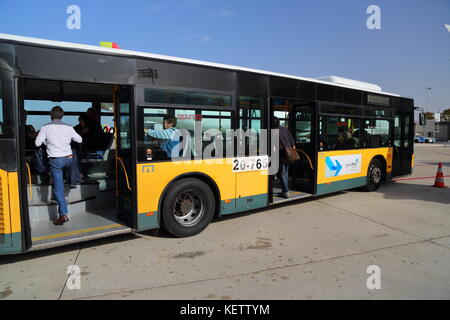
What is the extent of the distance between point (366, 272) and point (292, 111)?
15.3ft

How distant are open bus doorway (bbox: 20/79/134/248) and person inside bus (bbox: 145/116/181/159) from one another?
0.41 metres

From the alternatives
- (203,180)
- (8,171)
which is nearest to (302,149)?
(203,180)

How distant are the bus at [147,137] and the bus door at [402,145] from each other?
2621 millimetres

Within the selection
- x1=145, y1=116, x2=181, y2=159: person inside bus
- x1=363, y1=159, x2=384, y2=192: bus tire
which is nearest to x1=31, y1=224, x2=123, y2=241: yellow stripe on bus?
x1=145, y1=116, x2=181, y2=159: person inside bus

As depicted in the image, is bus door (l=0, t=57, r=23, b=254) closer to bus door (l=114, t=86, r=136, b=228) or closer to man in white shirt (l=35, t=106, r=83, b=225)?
man in white shirt (l=35, t=106, r=83, b=225)

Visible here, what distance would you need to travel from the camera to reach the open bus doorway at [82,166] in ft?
14.9

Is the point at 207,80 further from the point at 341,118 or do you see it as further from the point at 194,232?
the point at 341,118

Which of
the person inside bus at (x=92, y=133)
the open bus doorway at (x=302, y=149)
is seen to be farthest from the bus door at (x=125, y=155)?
the open bus doorway at (x=302, y=149)

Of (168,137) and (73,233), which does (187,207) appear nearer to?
(168,137)

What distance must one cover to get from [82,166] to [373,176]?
752cm

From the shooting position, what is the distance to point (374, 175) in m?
8.66

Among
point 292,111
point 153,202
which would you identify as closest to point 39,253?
point 153,202

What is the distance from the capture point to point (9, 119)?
143 inches

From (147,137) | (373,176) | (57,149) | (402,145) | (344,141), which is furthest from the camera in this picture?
(402,145)
